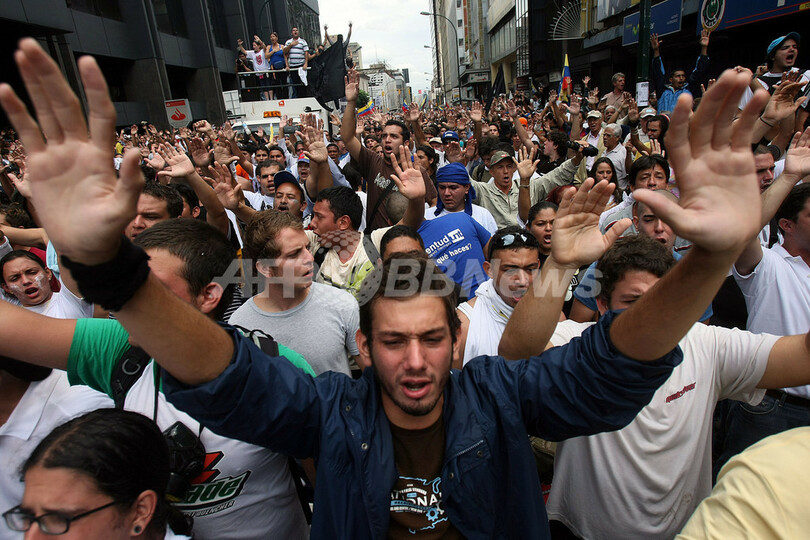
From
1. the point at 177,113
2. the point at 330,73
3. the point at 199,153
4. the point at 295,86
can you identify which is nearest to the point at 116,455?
the point at 199,153

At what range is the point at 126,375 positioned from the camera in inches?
63.2

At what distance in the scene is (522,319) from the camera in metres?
1.70

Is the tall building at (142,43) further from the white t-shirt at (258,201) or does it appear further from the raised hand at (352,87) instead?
the raised hand at (352,87)

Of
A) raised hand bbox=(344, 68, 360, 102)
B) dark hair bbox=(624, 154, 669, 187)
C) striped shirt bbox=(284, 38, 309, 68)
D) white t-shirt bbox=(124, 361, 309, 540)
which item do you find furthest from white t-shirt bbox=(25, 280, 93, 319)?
striped shirt bbox=(284, 38, 309, 68)

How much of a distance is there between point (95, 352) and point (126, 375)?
144mm

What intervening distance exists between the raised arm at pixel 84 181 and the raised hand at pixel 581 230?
4.12ft

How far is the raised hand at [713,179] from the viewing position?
39.1 inches

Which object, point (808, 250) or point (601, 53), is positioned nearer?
point (808, 250)

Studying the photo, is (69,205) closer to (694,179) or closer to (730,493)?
(694,179)

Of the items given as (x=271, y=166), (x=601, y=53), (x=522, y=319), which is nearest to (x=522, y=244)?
(x=522, y=319)

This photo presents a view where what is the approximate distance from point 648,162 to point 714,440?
2354 millimetres

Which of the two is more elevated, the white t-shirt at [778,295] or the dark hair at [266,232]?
the dark hair at [266,232]

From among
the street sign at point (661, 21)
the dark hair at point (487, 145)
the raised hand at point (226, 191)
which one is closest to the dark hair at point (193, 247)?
the raised hand at point (226, 191)

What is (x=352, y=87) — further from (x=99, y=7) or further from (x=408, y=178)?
(x=99, y=7)
